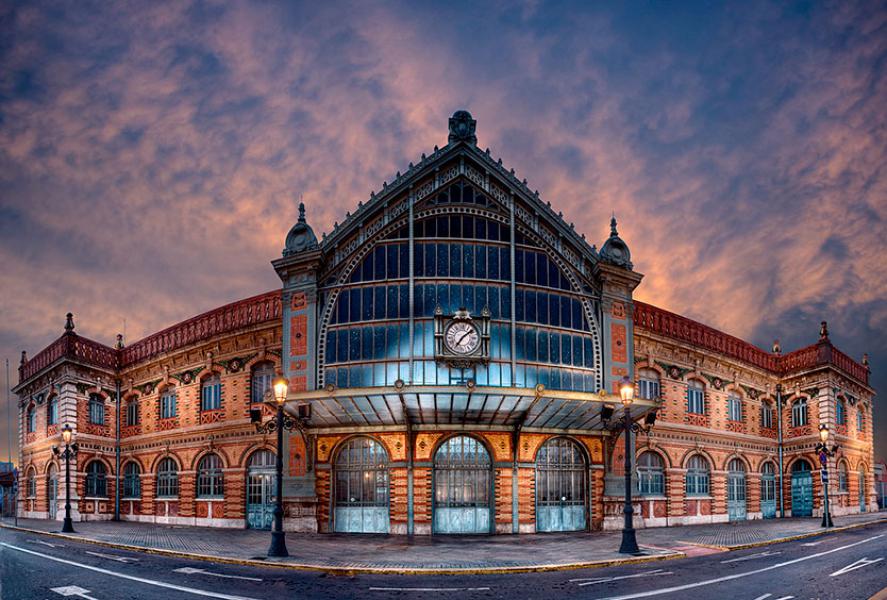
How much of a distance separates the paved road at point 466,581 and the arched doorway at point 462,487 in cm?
978

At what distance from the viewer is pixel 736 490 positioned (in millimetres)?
41500

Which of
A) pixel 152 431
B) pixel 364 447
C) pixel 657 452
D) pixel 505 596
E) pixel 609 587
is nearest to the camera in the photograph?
pixel 505 596

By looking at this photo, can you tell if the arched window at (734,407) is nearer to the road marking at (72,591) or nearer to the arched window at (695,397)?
the arched window at (695,397)

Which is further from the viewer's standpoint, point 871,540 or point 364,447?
point 364,447

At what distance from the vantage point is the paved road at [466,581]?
52.8 feet

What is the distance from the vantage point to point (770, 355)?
4688 centimetres

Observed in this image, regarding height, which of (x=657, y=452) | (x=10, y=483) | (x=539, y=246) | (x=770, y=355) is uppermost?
(x=539, y=246)

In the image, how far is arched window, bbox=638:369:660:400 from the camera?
36.8m

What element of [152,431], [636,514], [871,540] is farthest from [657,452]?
[152,431]

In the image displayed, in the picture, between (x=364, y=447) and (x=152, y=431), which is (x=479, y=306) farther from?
(x=152, y=431)

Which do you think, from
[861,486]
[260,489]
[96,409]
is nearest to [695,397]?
[861,486]

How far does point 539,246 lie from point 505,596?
19843 mm

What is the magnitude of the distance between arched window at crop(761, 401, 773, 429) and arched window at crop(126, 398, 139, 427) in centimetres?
3816

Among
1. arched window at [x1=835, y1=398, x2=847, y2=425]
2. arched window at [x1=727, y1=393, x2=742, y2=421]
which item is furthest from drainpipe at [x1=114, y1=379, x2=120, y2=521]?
arched window at [x1=835, y1=398, x2=847, y2=425]
